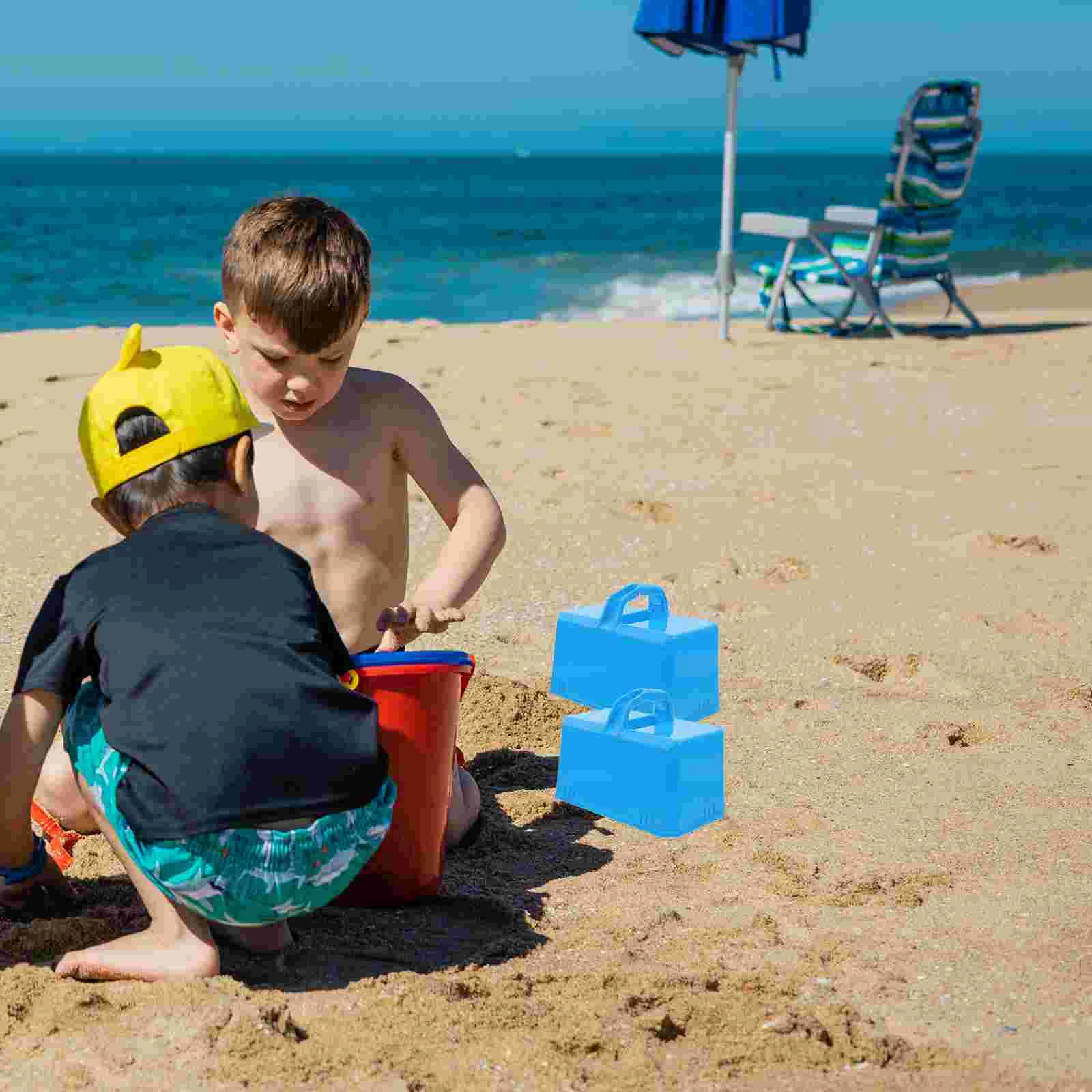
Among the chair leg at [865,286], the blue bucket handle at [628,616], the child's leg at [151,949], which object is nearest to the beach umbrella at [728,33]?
the chair leg at [865,286]

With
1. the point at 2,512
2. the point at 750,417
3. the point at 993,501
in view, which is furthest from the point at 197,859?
the point at 750,417

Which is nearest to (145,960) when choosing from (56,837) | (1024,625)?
(56,837)

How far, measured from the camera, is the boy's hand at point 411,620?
7.40ft

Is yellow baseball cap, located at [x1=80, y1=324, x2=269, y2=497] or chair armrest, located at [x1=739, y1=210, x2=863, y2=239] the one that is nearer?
yellow baseball cap, located at [x1=80, y1=324, x2=269, y2=497]

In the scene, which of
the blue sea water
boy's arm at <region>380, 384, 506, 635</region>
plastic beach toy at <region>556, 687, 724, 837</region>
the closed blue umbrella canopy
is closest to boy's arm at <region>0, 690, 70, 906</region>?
boy's arm at <region>380, 384, 506, 635</region>

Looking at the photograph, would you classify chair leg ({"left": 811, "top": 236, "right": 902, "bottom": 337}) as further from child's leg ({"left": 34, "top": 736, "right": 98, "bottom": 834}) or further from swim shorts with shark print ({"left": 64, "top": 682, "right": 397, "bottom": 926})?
swim shorts with shark print ({"left": 64, "top": 682, "right": 397, "bottom": 926})

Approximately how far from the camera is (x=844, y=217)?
28.7 feet

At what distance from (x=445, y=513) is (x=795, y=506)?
2315 millimetres

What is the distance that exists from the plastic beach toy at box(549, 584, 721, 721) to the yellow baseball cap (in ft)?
4.20

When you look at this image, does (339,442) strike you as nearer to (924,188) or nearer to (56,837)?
(56,837)

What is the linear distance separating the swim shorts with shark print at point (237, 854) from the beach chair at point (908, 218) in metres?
7.00

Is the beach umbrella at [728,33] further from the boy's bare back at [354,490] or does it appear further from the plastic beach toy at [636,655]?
the boy's bare back at [354,490]

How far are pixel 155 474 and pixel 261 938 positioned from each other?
27.8 inches

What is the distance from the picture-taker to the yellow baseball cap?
6.27ft
